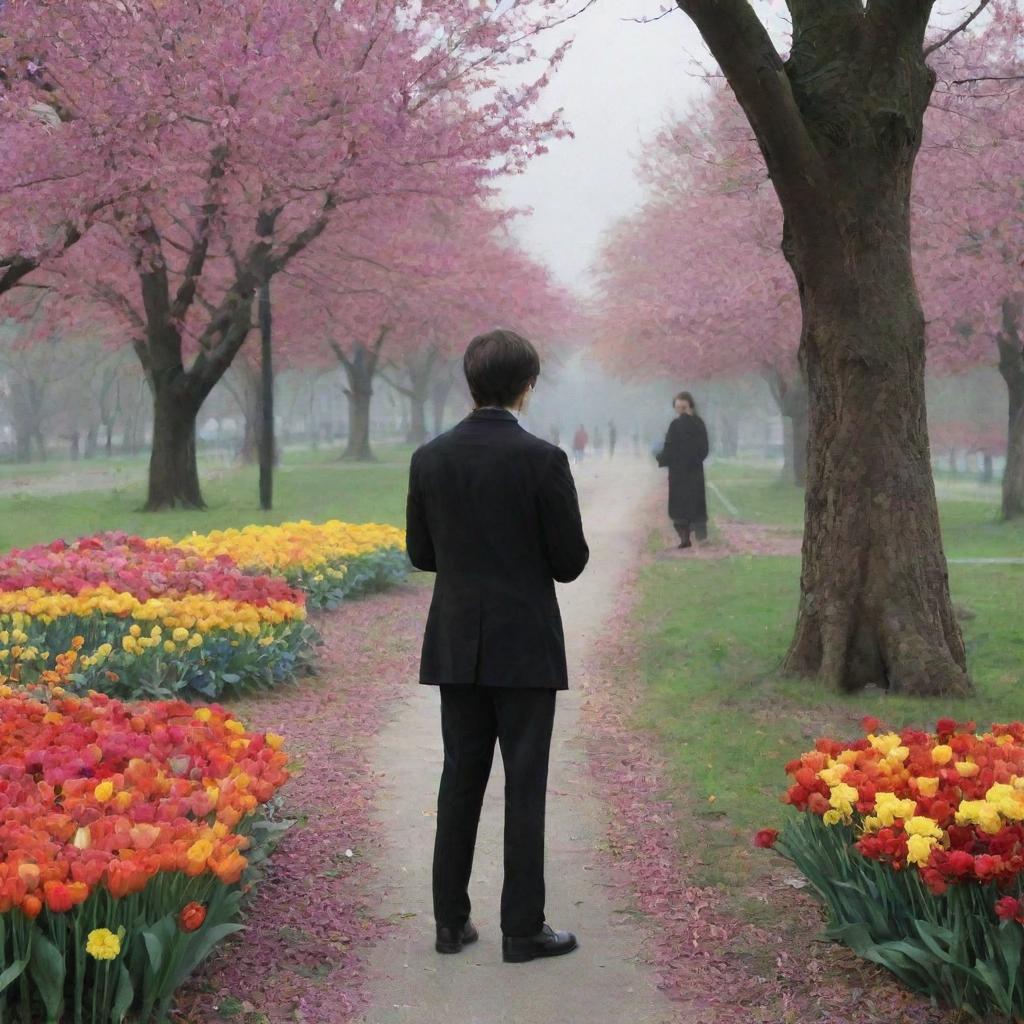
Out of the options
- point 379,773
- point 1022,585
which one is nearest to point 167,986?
point 379,773

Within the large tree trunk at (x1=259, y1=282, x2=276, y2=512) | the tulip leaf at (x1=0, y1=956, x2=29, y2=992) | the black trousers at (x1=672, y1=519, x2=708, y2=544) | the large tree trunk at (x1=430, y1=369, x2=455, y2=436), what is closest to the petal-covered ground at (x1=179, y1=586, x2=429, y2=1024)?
the tulip leaf at (x1=0, y1=956, x2=29, y2=992)

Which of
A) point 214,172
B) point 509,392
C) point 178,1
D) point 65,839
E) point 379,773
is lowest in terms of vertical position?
point 379,773

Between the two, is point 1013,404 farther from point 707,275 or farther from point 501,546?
point 501,546

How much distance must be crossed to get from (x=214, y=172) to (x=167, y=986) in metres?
18.3

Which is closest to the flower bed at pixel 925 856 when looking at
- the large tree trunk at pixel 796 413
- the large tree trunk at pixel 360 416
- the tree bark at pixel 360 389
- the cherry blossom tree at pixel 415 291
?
the cherry blossom tree at pixel 415 291

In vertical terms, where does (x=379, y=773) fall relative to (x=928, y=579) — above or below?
below

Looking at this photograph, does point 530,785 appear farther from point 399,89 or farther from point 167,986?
point 399,89

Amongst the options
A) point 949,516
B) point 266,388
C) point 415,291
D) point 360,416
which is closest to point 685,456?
point 266,388

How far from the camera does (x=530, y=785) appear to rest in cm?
425

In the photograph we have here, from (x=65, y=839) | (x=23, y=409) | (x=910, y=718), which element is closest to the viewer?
(x=65, y=839)

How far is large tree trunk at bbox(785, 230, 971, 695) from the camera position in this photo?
764 cm

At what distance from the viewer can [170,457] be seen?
915 inches

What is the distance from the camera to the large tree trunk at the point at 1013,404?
2277 centimetres

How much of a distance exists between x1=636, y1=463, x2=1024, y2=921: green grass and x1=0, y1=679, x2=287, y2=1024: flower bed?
75.2 inches
